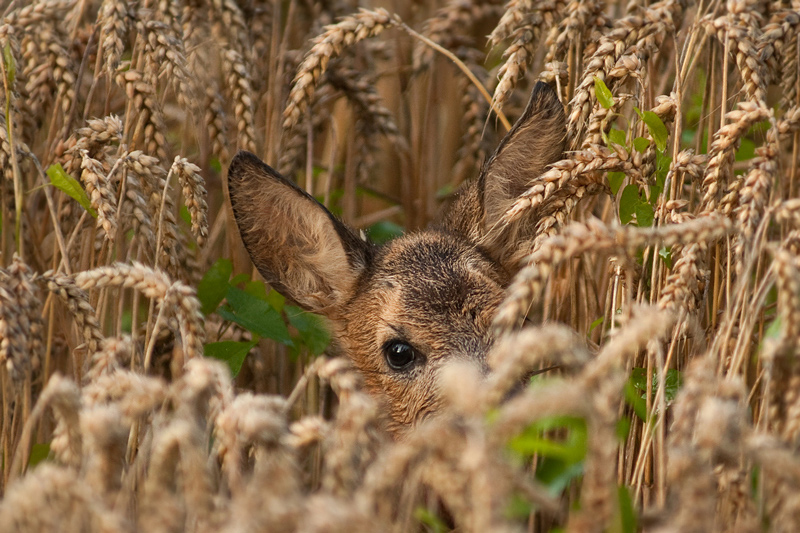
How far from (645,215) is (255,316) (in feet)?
5.70

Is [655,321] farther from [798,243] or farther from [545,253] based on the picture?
[798,243]

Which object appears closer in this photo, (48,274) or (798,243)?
(798,243)

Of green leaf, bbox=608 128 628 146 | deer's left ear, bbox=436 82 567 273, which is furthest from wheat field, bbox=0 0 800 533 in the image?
deer's left ear, bbox=436 82 567 273

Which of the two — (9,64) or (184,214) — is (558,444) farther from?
(184,214)

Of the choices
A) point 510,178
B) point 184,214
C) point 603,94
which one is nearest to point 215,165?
point 184,214

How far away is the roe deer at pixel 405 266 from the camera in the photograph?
3748mm

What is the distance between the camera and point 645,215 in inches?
133

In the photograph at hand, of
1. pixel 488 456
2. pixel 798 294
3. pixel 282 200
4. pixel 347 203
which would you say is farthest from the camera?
pixel 347 203

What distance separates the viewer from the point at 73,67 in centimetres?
417

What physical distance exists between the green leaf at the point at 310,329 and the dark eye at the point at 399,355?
37cm

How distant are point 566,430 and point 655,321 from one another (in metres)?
2.16

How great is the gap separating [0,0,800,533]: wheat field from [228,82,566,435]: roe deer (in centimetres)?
16

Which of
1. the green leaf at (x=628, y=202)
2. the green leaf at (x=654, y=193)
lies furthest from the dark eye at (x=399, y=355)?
the green leaf at (x=654, y=193)

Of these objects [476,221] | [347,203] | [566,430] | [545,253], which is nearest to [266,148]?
[347,203]
